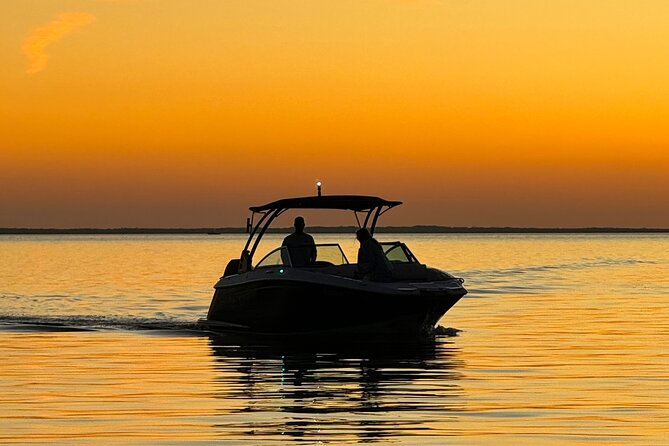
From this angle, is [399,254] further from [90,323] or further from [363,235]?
[90,323]

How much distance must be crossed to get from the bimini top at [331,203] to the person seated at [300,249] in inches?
31.0

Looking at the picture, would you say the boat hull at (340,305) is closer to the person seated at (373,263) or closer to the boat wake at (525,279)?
the person seated at (373,263)

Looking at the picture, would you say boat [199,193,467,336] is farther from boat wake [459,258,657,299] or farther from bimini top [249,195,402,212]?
boat wake [459,258,657,299]

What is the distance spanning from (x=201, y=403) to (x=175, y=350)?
877 cm

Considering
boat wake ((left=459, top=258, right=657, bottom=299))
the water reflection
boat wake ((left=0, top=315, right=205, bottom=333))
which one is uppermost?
the water reflection

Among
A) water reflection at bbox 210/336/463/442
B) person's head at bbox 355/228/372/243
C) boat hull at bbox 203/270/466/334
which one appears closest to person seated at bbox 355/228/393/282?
person's head at bbox 355/228/372/243

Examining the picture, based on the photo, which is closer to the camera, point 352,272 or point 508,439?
point 508,439

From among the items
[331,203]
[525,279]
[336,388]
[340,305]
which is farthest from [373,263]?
[525,279]

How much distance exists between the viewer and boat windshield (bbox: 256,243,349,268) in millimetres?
26859

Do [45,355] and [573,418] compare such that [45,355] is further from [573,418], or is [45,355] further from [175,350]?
[573,418]

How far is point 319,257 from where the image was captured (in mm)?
27438

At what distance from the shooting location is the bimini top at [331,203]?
1105 inches

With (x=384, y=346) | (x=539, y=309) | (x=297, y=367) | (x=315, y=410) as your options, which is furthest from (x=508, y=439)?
(x=539, y=309)

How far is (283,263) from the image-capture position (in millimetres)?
26875
